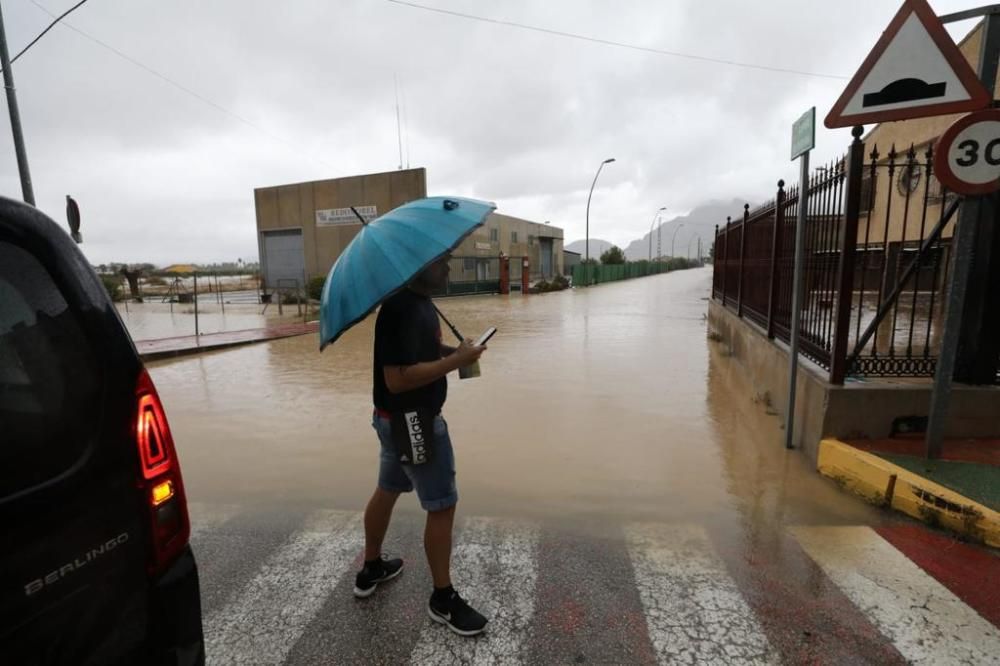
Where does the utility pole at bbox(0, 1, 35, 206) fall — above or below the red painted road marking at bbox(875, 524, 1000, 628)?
above

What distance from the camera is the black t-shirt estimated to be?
85.1 inches

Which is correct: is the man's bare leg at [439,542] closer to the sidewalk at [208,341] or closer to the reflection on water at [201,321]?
the sidewalk at [208,341]

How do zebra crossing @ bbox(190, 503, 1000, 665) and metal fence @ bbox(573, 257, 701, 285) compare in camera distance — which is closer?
zebra crossing @ bbox(190, 503, 1000, 665)

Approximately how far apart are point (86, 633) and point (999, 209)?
5480mm

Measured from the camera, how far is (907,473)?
3328 millimetres

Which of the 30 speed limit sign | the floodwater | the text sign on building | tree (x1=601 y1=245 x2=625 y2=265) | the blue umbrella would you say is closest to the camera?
the blue umbrella

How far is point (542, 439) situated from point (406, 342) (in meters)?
3.17

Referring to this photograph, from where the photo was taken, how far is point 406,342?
215 cm

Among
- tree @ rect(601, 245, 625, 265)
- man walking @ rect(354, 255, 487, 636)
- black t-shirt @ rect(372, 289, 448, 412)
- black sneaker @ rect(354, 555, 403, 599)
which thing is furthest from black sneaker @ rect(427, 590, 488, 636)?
tree @ rect(601, 245, 625, 265)

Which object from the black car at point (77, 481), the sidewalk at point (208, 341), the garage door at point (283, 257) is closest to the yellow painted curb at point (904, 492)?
the black car at point (77, 481)

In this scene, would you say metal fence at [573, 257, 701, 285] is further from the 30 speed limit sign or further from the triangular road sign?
the 30 speed limit sign

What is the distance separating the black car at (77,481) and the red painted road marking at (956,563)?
3224 millimetres

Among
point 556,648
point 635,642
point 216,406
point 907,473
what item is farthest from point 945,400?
point 216,406

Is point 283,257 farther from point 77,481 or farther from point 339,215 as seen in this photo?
point 77,481
